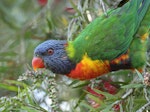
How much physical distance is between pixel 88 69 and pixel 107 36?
197 millimetres

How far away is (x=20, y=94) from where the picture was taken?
1.67 meters

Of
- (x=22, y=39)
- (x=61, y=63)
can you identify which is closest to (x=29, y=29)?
(x=22, y=39)

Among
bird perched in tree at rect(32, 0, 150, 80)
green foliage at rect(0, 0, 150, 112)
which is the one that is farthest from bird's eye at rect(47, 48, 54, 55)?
green foliage at rect(0, 0, 150, 112)

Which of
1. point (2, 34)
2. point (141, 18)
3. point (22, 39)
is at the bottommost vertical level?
point (141, 18)

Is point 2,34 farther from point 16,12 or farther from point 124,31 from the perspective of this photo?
point 124,31

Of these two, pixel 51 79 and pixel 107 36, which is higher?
pixel 107 36

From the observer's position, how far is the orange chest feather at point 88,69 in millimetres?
1897

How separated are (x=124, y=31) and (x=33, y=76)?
600mm

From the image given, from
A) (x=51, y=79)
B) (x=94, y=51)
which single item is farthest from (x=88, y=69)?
(x=51, y=79)

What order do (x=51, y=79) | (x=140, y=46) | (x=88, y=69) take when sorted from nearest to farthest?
(x=51, y=79) → (x=88, y=69) → (x=140, y=46)

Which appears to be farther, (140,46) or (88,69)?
(140,46)

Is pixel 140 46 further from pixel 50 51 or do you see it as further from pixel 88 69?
pixel 50 51

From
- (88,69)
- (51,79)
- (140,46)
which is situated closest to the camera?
(51,79)

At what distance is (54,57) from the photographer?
1977mm
